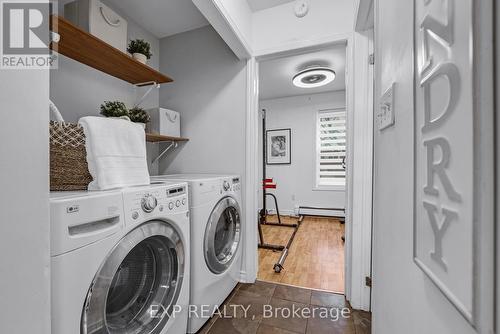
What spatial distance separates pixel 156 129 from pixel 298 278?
182 cm

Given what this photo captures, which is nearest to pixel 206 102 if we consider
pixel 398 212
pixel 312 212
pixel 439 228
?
pixel 398 212

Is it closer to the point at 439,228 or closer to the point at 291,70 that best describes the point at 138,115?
the point at 439,228

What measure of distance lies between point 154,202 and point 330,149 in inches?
147

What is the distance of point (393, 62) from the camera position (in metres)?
0.72

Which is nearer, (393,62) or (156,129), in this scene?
(393,62)

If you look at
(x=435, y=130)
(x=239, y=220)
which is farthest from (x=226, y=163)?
(x=435, y=130)

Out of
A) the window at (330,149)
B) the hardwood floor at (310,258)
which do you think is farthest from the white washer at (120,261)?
the window at (330,149)

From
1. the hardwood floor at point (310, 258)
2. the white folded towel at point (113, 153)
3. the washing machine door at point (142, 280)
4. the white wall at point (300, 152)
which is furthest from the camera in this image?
the white wall at point (300, 152)

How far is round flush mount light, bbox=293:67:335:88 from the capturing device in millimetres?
2633

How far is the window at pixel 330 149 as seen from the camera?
157 inches

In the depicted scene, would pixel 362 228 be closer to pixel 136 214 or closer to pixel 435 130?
pixel 435 130

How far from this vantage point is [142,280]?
1024 mm

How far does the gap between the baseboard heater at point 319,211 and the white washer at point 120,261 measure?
322 cm

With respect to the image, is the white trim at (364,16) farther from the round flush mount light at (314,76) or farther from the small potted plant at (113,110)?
the small potted plant at (113,110)
